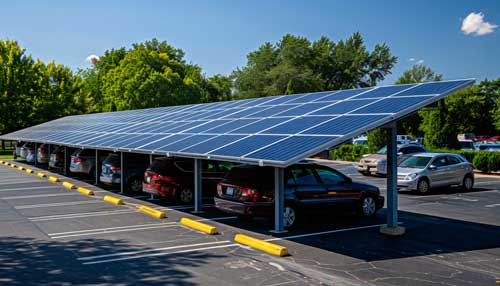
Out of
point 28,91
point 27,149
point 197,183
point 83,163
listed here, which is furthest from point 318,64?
point 197,183

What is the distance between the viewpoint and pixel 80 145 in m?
21.2

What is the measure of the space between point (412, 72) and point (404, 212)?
73326 millimetres

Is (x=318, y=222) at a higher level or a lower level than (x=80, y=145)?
lower

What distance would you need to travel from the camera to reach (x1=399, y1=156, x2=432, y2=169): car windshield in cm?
1996

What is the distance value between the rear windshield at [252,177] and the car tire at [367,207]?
9.81 ft

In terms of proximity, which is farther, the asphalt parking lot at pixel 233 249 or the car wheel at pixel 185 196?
the car wheel at pixel 185 196

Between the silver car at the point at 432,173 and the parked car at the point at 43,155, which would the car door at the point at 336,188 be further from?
the parked car at the point at 43,155

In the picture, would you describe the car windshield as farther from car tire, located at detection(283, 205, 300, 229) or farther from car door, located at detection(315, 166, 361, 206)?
car tire, located at detection(283, 205, 300, 229)

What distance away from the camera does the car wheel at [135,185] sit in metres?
19.9

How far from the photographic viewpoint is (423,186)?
19312 mm

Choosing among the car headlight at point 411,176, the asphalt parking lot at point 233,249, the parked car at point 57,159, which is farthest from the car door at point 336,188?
the parked car at point 57,159

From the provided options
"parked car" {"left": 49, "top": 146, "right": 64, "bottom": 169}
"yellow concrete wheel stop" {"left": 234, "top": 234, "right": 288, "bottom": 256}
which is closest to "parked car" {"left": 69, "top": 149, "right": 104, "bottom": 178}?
"parked car" {"left": 49, "top": 146, "right": 64, "bottom": 169}

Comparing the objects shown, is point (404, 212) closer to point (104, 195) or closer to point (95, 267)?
point (95, 267)

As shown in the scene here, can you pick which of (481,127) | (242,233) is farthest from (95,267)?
(481,127)
